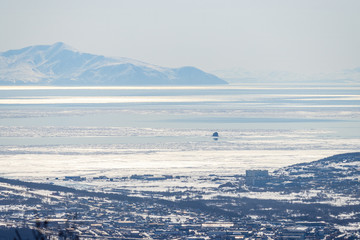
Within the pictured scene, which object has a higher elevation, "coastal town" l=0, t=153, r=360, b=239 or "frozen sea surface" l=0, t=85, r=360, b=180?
"frozen sea surface" l=0, t=85, r=360, b=180

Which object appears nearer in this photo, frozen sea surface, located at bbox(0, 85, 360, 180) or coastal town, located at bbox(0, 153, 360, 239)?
coastal town, located at bbox(0, 153, 360, 239)

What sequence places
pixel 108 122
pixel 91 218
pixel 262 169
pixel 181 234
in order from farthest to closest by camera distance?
1. pixel 108 122
2. pixel 262 169
3. pixel 91 218
4. pixel 181 234

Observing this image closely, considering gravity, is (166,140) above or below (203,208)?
above

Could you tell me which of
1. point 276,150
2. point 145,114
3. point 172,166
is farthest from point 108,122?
point 172,166

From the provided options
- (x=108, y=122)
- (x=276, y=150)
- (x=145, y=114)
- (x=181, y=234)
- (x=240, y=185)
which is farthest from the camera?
(x=145, y=114)

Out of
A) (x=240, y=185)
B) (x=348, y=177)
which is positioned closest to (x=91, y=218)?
(x=240, y=185)

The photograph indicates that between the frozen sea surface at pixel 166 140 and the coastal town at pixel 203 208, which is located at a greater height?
the frozen sea surface at pixel 166 140

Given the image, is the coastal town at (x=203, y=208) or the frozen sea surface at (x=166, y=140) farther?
the frozen sea surface at (x=166, y=140)

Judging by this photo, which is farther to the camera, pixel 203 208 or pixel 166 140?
pixel 166 140

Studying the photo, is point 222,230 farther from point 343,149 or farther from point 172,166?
point 343,149

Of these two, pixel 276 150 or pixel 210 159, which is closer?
pixel 210 159
